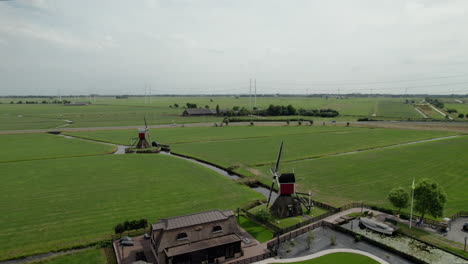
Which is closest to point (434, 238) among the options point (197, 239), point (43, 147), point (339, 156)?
point (197, 239)

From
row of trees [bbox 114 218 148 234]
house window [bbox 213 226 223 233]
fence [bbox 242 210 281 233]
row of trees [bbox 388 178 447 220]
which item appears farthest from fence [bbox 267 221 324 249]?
row of trees [bbox 114 218 148 234]

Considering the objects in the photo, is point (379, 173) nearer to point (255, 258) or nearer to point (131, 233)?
point (255, 258)

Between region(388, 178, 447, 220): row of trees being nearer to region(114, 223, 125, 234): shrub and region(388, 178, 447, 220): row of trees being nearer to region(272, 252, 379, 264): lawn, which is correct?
region(272, 252, 379, 264): lawn

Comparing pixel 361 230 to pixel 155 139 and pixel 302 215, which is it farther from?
pixel 155 139

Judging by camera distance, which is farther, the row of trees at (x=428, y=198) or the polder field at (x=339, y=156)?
the polder field at (x=339, y=156)

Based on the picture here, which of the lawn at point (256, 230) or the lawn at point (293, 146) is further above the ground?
the lawn at point (293, 146)

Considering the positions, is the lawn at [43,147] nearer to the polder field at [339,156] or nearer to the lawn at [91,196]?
the lawn at [91,196]

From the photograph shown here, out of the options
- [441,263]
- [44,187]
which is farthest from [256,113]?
[441,263]

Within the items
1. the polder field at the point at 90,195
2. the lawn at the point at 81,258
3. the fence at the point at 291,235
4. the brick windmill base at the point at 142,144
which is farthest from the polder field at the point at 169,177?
the brick windmill base at the point at 142,144

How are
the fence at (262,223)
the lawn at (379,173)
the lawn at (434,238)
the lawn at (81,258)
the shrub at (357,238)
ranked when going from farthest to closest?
the lawn at (379,173) < the fence at (262,223) < the shrub at (357,238) < the lawn at (434,238) < the lawn at (81,258)
